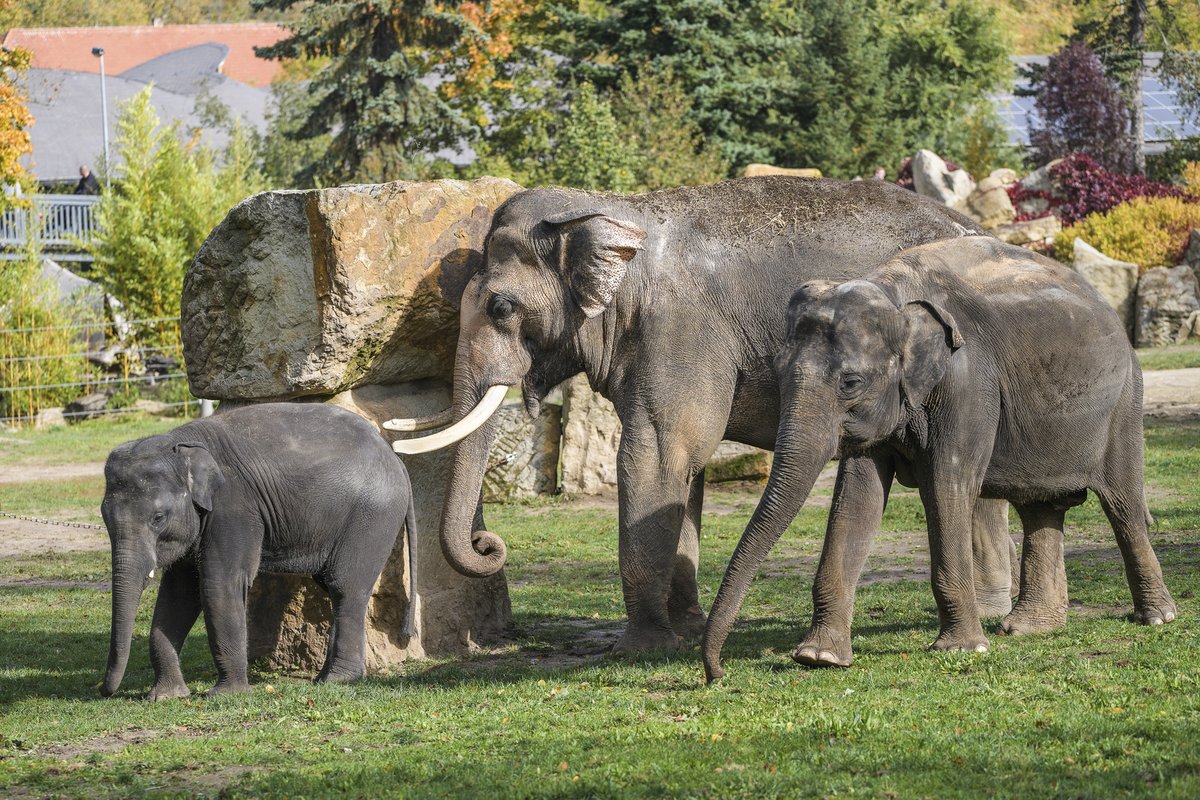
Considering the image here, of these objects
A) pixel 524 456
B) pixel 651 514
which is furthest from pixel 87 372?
pixel 651 514

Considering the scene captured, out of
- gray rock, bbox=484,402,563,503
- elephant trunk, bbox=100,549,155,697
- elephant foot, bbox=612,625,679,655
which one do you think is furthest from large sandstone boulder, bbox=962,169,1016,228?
elephant trunk, bbox=100,549,155,697

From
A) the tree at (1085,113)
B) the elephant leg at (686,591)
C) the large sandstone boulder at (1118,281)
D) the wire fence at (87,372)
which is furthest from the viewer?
the tree at (1085,113)

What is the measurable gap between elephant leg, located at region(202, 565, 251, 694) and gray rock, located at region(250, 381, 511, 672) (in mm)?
1044

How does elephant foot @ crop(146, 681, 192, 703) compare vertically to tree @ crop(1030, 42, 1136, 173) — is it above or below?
below

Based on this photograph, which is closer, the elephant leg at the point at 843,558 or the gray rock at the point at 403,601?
the elephant leg at the point at 843,558

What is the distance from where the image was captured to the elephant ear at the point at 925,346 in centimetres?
816

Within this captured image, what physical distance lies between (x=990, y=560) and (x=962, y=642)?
180 cm

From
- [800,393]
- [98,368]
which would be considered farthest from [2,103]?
[800,393]

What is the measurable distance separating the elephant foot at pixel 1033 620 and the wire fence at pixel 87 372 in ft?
65.7

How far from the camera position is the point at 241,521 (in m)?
8.80

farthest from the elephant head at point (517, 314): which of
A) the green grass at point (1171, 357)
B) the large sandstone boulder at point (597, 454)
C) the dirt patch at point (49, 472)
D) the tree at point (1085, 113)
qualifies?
the tree at point (1085, 113)

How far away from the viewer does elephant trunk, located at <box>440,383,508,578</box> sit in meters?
9.46

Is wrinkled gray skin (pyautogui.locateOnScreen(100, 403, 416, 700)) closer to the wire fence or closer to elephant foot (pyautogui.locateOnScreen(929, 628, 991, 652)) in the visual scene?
elephant foot (pyautogui.locateOnScreen(929, 628, 991, 652))

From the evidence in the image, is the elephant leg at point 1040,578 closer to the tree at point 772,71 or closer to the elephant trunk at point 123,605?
the elephant trunk at point 123,605
